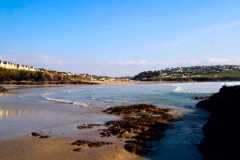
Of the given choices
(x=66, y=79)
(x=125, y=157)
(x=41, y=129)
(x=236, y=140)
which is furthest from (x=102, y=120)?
(x=66, y=79)

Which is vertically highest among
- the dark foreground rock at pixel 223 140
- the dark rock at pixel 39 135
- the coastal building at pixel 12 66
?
the coastal building at pixel 12 66

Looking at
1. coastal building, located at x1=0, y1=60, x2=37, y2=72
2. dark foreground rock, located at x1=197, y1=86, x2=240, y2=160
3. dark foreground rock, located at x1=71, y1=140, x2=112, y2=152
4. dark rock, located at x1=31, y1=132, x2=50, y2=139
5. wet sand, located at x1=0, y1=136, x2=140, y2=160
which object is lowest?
wet sand, located at x1=0, y1=136, x2=140, y2=160

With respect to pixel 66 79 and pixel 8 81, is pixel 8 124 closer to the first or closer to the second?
pixel 8 81

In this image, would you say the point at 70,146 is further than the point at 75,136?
No

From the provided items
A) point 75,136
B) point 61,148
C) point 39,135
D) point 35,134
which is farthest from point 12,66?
point 61,148

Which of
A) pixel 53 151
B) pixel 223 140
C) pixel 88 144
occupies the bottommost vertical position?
pixel 53 151

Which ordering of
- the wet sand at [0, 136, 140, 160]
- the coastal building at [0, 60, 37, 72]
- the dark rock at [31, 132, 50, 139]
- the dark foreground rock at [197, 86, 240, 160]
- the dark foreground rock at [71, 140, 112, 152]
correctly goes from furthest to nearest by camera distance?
the coastal building at [0, 60, 37, 72] → the dark rock at [31, 132, 50, 139] → the dark foreground rock at [71, 140, 112, 152] → the wet sand at [0, 136, 140, 160] → the dark foreground rock at [197, 86, 240, 160]

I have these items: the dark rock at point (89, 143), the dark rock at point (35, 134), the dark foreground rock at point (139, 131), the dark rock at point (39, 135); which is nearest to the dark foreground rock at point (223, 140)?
the dark foreground rock at point (139, 131)

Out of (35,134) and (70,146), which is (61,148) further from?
(35,134)

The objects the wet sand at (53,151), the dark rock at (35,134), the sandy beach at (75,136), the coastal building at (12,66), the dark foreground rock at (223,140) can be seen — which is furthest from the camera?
the coastal building at (12,66)

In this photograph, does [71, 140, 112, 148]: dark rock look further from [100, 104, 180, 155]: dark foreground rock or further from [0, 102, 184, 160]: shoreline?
[100, 104, 180, 155]: dark foreground rock

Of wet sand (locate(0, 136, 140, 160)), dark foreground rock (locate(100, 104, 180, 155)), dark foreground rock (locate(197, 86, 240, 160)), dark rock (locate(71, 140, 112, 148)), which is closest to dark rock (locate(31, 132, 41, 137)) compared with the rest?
wet sand (locate(0, 136, 140, 160))

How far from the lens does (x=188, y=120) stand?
30.6m

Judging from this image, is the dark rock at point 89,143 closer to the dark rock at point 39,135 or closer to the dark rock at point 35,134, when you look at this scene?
the dark rock at point 39,135
